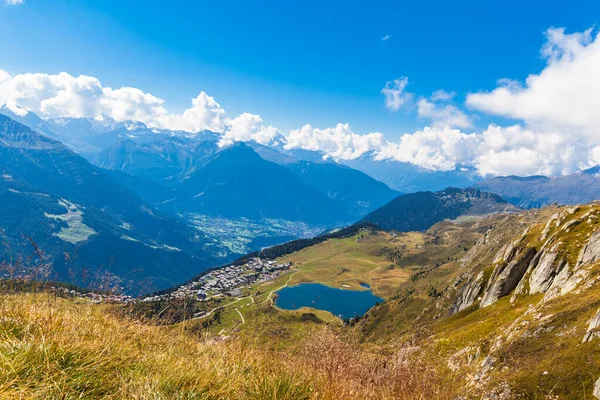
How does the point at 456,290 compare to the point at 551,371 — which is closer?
the point at 551,371

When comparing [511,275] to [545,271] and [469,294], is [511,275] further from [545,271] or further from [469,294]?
[469,294]

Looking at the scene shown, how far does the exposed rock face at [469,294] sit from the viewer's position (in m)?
92.0

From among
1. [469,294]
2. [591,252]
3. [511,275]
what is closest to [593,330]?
[591,252]

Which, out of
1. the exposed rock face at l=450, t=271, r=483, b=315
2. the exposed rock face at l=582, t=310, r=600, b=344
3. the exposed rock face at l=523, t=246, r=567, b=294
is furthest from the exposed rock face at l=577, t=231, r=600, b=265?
the exposed rock face at l=450, t=271, r=483, b=315

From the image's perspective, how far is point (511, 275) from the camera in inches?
3145

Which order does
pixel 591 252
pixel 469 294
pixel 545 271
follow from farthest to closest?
1. pixel 469 294
2. pixel 545 271
3. pixel 591 252

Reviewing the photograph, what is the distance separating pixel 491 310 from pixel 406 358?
8227 cm

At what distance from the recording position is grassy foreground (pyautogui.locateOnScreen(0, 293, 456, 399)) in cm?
400

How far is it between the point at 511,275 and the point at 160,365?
9332cm

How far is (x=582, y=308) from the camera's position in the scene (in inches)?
1559

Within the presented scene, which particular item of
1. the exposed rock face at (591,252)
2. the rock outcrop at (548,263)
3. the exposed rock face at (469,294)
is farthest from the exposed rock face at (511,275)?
the exposed rock face at (591,252)

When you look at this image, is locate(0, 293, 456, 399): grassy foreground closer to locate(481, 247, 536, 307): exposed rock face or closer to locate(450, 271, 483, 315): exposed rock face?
locate(481, 247, 536, 307): exposed rock face

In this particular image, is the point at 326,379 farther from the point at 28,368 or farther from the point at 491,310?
the point at 491,310

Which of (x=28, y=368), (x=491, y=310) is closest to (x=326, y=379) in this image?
(x=28, y=368)
